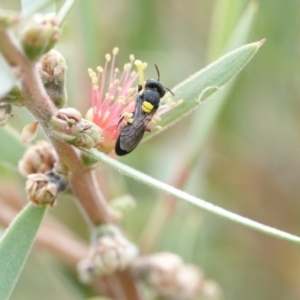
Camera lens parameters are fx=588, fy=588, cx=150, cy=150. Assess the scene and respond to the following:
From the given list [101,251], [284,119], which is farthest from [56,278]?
[284,119]

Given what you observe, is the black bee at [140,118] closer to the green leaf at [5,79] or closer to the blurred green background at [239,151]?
the green leaf at [5,79]

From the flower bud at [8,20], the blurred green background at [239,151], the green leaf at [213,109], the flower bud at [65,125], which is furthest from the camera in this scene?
the blurred green background at [239,151]

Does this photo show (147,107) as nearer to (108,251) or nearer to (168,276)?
(108,251)

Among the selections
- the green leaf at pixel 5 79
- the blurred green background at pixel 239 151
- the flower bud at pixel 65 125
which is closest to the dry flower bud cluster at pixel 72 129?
the flower bud at pixel 65 125

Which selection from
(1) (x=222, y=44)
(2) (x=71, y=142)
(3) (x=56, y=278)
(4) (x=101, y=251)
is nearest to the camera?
(2) (x=71, y=142)

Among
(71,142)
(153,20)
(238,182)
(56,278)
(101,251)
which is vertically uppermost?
(153,20)

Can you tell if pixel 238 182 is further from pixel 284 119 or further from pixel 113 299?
pixel 113 299
